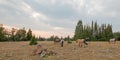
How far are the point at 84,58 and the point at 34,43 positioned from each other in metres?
23.4

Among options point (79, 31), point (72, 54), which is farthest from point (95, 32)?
point (72, 54)

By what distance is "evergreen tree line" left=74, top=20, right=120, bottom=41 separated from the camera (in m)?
104

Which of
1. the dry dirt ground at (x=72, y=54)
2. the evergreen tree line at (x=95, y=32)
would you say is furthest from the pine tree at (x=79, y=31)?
the dry dirt ground at (x=72, y=54)

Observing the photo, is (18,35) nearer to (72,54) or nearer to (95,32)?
(95,32)

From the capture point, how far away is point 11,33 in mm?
118125

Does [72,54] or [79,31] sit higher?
[79,31]

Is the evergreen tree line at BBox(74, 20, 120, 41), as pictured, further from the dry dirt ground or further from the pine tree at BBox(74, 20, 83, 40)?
the dry dirt ground

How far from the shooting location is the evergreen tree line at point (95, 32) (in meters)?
104

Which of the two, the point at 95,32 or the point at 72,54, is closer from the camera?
the point at 72,54

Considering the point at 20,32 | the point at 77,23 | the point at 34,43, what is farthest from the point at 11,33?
the point at 34,43

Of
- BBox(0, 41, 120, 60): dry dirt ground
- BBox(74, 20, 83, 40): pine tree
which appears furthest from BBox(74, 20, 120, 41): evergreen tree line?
BBox(0, 41, 120, 60): dry dirt ground

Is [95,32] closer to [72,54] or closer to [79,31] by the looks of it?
[79,31]

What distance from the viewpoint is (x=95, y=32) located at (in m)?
122

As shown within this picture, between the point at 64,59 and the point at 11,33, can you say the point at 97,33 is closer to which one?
the point at 11,33
